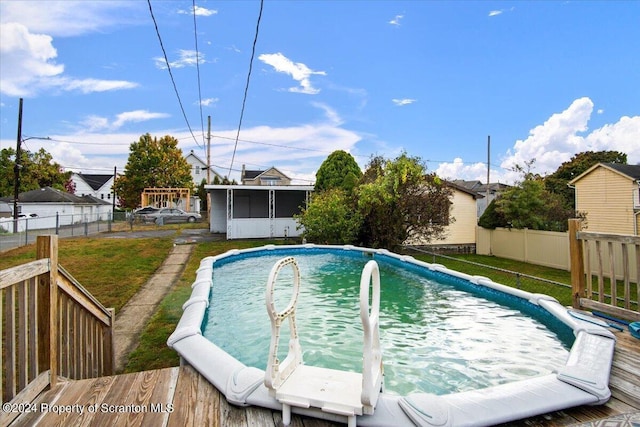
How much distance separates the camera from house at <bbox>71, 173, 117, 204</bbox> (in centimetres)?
4219

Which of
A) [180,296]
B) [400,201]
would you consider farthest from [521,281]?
[180,296]

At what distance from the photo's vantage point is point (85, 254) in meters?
11.0

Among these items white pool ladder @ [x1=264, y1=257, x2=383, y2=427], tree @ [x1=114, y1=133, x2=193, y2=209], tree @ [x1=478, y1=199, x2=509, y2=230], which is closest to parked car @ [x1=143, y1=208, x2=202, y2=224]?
tree @ [x1=114, y1=133, x2=193, y2=209]

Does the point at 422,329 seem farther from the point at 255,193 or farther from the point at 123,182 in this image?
the point at 123,182

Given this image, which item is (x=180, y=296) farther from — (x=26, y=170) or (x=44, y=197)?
(x=26, y=170)

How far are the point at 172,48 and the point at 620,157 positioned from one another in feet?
121

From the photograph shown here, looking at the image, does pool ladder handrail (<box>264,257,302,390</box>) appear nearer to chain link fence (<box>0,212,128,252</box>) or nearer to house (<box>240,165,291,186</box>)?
chain link fence (<box>0,212,128,252</box>)

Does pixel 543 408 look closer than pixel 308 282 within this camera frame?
Yes

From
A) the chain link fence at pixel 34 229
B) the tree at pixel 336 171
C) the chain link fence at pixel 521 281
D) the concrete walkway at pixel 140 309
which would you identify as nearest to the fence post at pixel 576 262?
the chain link fence at pixel 521 281

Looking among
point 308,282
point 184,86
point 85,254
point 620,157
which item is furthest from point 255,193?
point 620,157

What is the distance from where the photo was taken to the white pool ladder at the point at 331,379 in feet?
6.75

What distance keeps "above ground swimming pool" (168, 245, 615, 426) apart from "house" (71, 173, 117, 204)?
43263 mm

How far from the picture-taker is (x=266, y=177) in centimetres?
3547

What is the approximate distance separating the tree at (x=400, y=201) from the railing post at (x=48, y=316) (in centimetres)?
993
